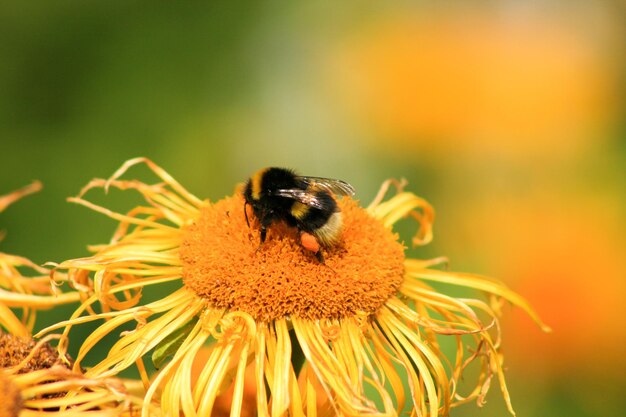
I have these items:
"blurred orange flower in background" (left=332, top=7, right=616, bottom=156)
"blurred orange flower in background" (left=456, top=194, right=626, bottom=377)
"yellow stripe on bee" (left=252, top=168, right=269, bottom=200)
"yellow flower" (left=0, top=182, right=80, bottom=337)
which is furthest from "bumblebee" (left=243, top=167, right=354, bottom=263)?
"blurred orange flower in background" (left=332, top=7, right=616, bottom=156)

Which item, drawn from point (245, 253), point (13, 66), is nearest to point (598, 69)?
point (13, 66)

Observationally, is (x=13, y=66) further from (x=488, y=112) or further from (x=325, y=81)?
(x=488, y=112)

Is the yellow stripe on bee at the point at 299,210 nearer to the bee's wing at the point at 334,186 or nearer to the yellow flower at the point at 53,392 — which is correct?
the bee's wing at the point at 334,186

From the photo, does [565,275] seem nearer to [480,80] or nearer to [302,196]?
[302,196]

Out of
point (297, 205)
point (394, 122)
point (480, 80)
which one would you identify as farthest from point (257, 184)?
point (480, 80)

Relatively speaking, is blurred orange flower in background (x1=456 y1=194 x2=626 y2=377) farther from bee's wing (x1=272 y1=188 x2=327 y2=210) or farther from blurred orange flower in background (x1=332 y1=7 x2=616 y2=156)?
bee's wing (x1=272 y1=188 x2=327 y2=210)
